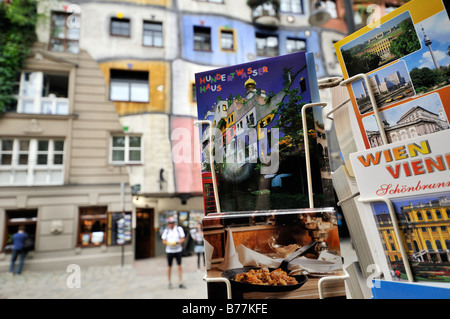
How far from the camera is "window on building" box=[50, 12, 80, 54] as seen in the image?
538 centimetres

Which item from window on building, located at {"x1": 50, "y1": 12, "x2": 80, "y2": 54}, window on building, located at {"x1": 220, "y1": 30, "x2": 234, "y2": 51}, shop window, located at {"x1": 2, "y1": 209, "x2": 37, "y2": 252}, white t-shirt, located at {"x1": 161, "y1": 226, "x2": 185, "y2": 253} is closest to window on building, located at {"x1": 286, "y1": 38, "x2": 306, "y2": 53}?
window on building, located at {"x1": 220, "y1": 30, "x2": 234, "y2": 51}

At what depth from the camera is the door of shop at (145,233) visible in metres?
5.60

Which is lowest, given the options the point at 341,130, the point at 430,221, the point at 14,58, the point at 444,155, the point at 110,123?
the point at 430,221

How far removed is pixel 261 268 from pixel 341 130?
0.36 meters

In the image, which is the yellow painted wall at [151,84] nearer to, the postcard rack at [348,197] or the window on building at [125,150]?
the window on building at [125,150]

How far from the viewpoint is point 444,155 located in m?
0.42

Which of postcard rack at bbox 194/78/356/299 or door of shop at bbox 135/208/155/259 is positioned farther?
door of shop at bbox 135/208/155/259

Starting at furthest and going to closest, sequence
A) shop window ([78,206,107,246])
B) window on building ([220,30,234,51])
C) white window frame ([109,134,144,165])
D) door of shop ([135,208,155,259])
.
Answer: window on building ([220,30,234,51]), door of shop ([135,208,155,259]), white window frame ([109,134,144,165]), shop window ([78,206,107,246])

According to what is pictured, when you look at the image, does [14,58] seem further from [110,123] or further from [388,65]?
[388,65]

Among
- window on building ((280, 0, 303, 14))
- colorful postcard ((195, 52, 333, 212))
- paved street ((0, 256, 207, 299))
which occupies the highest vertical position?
window on building ((280, 0, 303, 14))

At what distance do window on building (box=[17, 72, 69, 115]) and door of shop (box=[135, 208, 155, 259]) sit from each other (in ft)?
8.55

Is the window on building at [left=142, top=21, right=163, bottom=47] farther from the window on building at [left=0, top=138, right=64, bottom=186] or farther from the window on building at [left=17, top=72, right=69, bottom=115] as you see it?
the window on building at [left=0, top=138, right=64, bottom=186]

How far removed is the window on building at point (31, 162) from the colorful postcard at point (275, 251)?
571 cm
